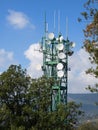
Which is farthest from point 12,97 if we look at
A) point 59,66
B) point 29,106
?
point 59,66

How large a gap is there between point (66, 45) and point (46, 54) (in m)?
3.98

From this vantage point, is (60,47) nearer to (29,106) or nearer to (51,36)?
(51,36)

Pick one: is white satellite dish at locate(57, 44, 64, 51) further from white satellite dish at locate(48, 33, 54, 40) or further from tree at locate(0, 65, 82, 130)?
tree at locate(0, 65, 82, 130)

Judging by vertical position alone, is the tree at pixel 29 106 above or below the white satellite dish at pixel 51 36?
below

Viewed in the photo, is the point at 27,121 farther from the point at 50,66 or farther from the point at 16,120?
the point at 50,66

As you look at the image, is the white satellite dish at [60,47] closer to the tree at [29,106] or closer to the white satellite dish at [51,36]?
the white satellite dish at [51,36]

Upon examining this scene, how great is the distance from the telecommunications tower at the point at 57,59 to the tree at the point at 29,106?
2306cm

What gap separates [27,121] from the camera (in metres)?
33.9

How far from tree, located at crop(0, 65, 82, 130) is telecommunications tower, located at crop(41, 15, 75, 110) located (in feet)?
75.6

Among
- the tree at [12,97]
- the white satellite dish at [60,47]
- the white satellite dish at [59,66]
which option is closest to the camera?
the tree at [12,97]

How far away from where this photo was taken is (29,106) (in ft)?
111

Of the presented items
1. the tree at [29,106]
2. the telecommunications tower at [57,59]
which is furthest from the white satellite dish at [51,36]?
the tree at [29,106]

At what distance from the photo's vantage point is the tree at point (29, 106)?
33.3 metres

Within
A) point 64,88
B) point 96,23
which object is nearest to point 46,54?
point 64,88
